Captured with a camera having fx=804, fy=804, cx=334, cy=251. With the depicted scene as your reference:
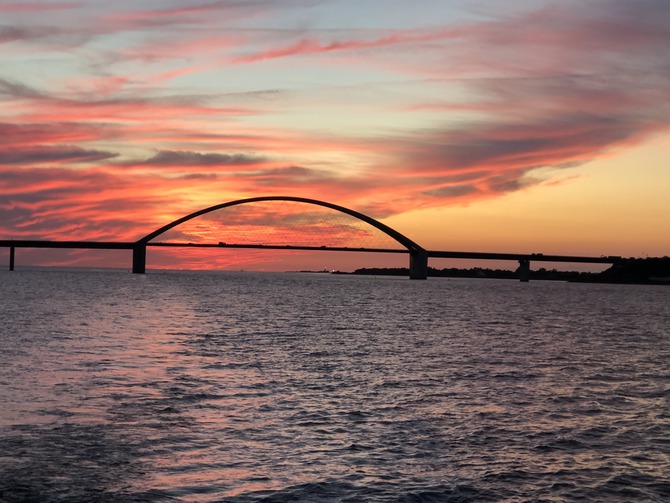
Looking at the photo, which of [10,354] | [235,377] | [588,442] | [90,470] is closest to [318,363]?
[235,377]

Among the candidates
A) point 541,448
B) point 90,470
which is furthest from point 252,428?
point 541,448

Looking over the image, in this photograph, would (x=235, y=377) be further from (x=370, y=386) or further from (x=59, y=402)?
(x=59, y=402)

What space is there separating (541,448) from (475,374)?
49.6ft

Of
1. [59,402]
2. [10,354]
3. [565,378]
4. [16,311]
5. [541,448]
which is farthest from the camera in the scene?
[16,311]

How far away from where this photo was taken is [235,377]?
31578mm

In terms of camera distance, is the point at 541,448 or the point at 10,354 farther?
the point at 10,354

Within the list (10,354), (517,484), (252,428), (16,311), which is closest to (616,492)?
(517,484)

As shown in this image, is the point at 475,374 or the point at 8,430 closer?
the point at 8,430

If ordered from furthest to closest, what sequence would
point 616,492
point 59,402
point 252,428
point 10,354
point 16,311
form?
point 16,311 → point 10,354 → point 59,402 → point 252,428 → point 616,492

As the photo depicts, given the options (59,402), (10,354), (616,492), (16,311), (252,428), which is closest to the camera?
(616,492)

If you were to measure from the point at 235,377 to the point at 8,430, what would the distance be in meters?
12.5

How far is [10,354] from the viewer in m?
37.1

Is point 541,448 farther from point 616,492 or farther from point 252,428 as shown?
point 252,428

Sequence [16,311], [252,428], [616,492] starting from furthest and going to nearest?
[16,311] → [252,428] → [616,492]
